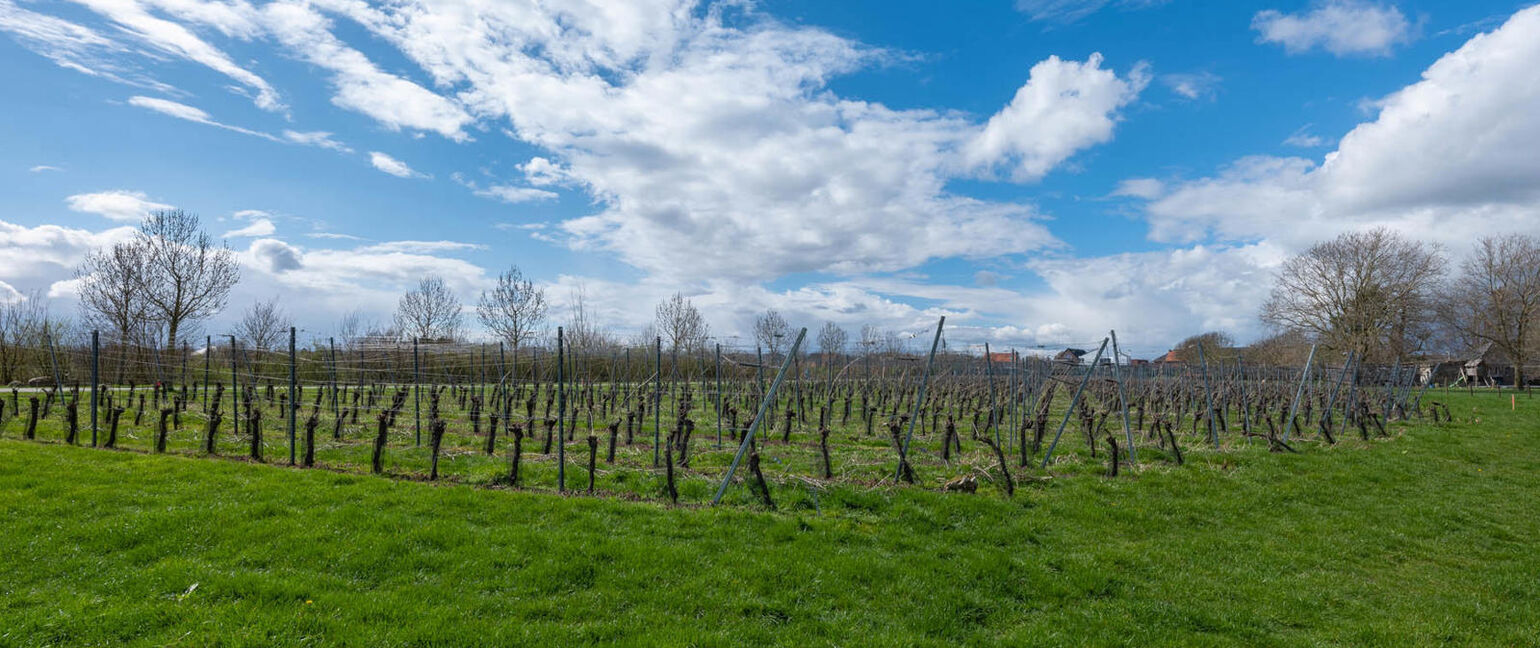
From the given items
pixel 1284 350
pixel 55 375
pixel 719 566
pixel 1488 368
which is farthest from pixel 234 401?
pixel 1488 368

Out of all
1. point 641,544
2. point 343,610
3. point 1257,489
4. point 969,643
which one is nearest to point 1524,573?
point 1257,489

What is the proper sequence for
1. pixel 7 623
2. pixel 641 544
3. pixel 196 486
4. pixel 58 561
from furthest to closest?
pixel 196 486 → pixel 641 544 → pixel 58 561 → pixel 7 623

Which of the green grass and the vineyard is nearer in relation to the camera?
the green grass

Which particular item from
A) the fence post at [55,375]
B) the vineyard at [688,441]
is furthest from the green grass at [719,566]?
the fence post at [55,375]

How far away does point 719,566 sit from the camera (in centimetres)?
538

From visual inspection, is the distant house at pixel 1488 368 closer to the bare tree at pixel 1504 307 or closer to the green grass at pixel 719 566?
the bare tree at pixel 1504 307

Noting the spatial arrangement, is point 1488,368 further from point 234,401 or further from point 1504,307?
point 234,401

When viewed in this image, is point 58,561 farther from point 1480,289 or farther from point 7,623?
point 1480,289

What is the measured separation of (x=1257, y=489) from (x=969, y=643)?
7.02m

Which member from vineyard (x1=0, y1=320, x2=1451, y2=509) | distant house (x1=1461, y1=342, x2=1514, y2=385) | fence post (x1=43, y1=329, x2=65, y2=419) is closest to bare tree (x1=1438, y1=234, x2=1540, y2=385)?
distant house (x1=1461, y1=342, x2=1514, y2=385)

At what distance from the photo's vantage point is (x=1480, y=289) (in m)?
45.7

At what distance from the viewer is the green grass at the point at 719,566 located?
4320 mm

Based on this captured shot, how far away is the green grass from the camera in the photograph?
170 inches

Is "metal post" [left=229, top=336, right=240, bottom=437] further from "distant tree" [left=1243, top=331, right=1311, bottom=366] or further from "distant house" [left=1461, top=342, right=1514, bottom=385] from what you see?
"distant house" [left=1461, top=342, right=1514, bottom=385]
